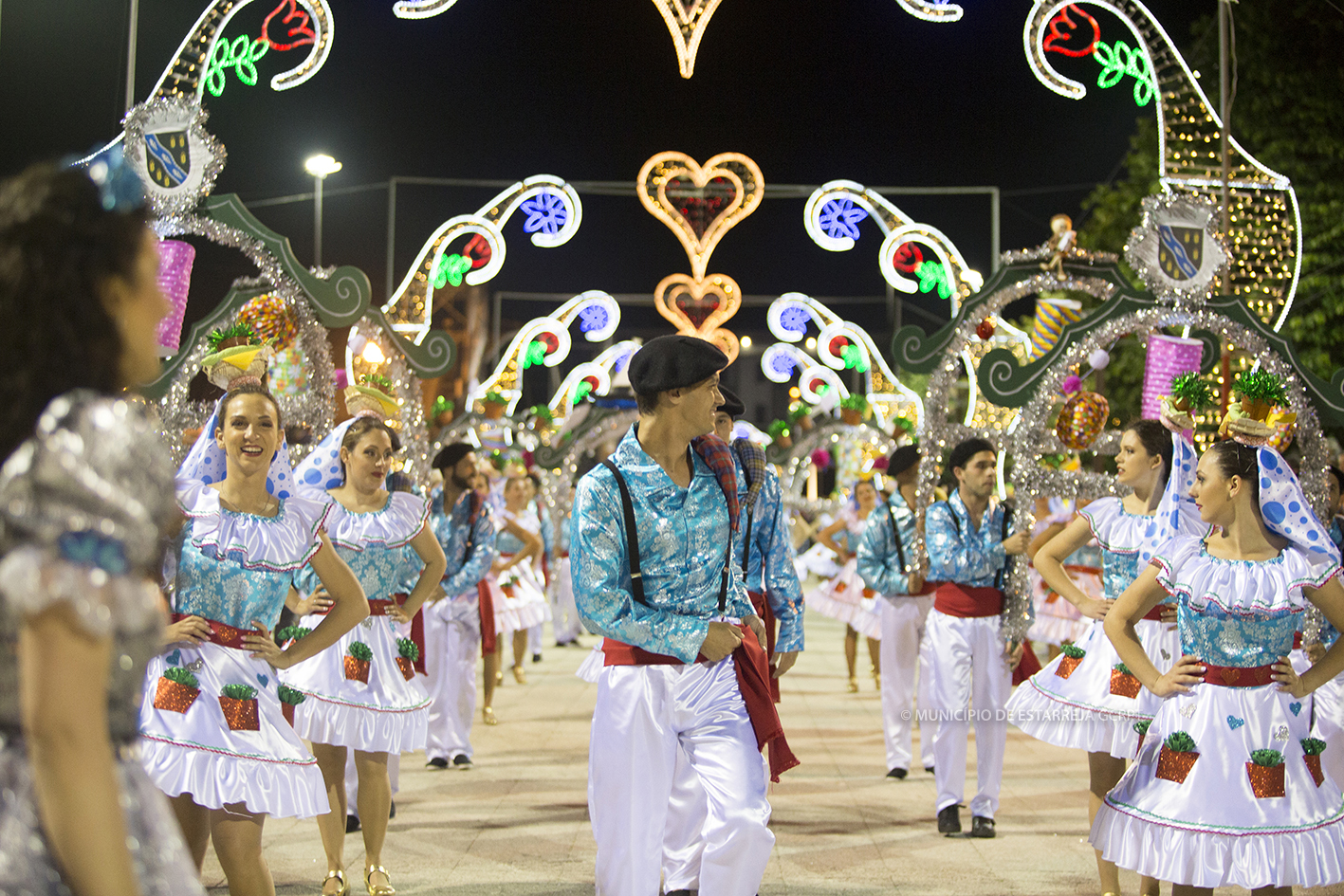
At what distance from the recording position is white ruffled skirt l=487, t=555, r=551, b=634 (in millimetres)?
12648

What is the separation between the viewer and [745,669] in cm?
425

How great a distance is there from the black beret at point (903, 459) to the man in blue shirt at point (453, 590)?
3114mm

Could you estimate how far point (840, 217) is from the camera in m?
13.0

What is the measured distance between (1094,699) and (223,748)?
3843 millimetres

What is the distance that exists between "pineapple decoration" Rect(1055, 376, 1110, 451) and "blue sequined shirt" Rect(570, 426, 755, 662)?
506 cm

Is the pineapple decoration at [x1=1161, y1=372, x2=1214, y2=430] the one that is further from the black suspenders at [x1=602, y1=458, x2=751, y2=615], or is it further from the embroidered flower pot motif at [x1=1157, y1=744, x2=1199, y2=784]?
the black suspenders at [x1=602, y1=458, x2=751, y2=615]

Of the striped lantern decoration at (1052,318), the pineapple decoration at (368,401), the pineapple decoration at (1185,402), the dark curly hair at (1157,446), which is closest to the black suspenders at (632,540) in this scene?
the dark curly hair at (1157,446)

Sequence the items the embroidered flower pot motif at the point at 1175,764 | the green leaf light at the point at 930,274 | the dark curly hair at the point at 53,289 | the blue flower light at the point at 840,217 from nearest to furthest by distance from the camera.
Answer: the dark curly hair at the point at 53,289
the embroidered flower pot motif at the point at 1175,764
the blue flower light at the point at 840,217
the green leaf light at the point at 930,274

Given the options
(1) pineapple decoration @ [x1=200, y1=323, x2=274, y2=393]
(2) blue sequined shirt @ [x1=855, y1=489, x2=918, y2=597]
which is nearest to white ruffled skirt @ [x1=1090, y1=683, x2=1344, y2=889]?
(1) pineapple decoration @ [x1=200, y1=323, x2=274, y2=393]

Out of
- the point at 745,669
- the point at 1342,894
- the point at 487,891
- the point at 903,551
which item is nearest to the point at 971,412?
the point at 903,551

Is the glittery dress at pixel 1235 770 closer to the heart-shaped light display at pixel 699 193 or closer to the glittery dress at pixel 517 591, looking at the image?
the glittery dress at pixel 517 591

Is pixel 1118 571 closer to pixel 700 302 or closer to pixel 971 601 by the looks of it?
pixel 971 601

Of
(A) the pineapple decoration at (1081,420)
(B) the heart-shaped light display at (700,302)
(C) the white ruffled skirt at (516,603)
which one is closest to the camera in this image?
(A) the pineapple decoration at (1081,420)

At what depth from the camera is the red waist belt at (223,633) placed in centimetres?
446
